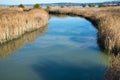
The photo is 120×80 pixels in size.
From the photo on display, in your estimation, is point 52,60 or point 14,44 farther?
point 14,44

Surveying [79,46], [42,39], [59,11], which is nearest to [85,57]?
[79,46]

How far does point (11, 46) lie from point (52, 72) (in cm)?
572

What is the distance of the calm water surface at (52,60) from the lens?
10.3 metres

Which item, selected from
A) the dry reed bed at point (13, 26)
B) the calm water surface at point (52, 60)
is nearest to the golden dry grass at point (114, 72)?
the calm water surface at point (52, 60)

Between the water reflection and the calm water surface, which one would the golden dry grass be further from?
the water reflection

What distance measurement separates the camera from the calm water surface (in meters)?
10.3

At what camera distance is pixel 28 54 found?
13.9m

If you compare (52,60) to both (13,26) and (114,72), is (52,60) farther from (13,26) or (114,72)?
(13,26)

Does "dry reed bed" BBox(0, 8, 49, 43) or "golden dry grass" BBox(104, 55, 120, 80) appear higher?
"golden dry grass" BBox(104, 55, 120, 80)

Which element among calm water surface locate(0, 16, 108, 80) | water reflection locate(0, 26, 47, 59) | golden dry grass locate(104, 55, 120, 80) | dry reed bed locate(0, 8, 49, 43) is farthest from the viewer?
dry reed bed locate(0, 8, 49, 43)

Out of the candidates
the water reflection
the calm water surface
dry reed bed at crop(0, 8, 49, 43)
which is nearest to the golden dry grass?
the calm water surface

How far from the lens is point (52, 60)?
493 inches

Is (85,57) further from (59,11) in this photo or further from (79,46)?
(59,11)

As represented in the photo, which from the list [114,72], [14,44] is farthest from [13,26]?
[114,72]
